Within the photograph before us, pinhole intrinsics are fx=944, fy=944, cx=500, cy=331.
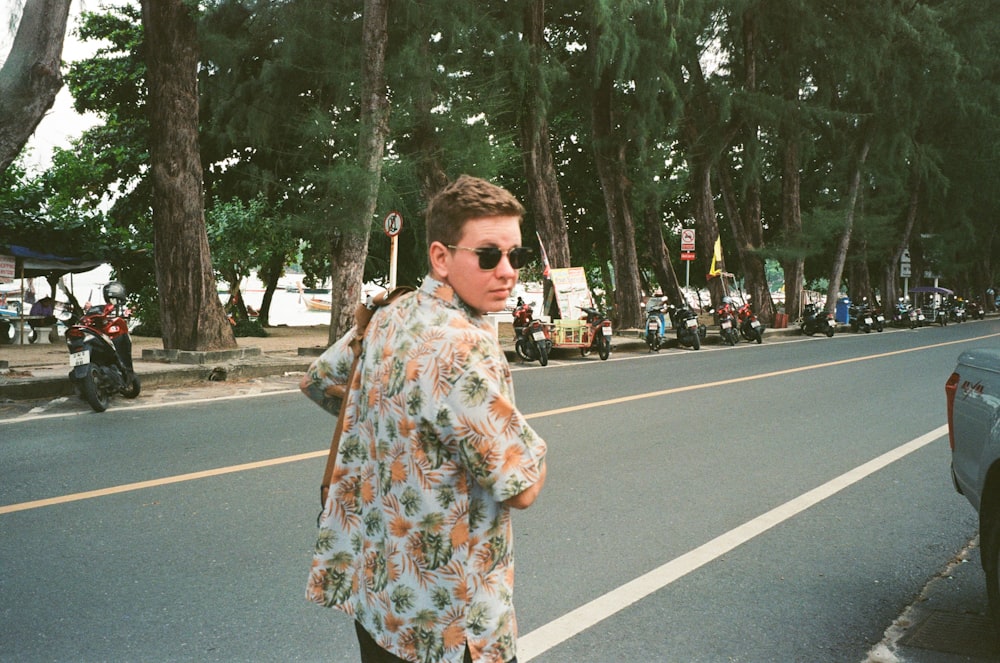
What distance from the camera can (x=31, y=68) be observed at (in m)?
10.6

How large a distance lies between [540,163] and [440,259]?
21.6 m

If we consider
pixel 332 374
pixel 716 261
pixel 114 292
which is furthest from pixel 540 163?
pixel 332 374

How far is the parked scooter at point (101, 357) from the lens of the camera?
10.3 metres

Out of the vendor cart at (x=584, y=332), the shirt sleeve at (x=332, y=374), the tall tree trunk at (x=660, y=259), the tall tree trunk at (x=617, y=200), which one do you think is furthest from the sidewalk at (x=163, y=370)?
the tall tree trunk at (x=660, y=259)

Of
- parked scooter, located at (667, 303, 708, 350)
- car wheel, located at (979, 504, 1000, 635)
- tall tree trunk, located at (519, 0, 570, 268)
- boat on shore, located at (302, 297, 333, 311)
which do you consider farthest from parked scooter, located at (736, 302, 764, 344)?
boat on shore, located at (302, 297, 333, 311)

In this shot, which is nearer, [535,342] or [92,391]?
[92,391]

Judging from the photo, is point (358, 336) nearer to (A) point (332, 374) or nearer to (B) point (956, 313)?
(A) point (332, 374)

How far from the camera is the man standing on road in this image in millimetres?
2098

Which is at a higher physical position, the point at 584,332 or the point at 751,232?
the point at 751,232

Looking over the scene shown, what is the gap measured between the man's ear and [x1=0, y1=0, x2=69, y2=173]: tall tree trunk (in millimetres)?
10121

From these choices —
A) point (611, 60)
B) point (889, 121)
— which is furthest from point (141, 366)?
point (889, 121)

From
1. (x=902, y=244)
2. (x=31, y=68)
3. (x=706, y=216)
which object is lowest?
(x=902, y=244)

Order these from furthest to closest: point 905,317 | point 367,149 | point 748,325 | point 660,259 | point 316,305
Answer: point 316,305 < point 905,317 < point 660,259 < point 748,325 < point 367,149

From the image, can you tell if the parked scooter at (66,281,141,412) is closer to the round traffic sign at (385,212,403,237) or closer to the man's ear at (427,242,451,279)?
the round traffic sign at (385,212,403,237)
